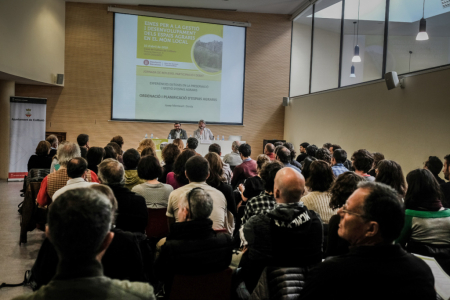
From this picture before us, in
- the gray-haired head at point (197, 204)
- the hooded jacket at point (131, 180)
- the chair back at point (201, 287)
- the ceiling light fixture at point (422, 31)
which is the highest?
the ceiling light fixture at point (422, 31)

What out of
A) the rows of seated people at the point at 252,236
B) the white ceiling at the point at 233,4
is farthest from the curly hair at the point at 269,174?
the white ceiling at the point at 233,4

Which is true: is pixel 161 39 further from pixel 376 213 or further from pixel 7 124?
pixel 376 213

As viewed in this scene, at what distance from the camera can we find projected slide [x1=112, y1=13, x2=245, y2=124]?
34.0ft

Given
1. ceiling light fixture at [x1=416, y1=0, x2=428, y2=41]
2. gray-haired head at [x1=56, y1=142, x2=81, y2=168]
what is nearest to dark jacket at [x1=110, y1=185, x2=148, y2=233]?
gray-haired head at [x1=56, y1=142, x2=81, y2=168]

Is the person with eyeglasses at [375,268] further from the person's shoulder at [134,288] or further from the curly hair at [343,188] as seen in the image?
the curly hair at [343,188]

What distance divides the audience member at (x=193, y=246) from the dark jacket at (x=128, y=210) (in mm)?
644

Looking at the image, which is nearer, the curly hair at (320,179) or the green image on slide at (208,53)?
the curly hair at (320,179)

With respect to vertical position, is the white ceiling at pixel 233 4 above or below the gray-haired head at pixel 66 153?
above

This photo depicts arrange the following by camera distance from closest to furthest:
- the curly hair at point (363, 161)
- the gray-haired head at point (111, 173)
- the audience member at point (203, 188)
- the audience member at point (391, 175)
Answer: the gray-haired head at point (111, 173) → the audience member at point (203, 188) → the audience member at point (391, 175) → the curly hair at point (363, 161)

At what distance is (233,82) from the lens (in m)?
11.3

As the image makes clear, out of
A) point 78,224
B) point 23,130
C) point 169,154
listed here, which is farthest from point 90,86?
point 78,224

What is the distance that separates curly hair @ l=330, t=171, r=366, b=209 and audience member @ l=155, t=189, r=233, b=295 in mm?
891

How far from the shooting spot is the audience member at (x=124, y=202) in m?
2.59

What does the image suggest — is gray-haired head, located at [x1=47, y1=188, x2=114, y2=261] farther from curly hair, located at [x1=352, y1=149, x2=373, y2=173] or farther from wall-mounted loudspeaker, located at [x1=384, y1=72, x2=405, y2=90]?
wall-mounted loudspeaker, located at [x1=384, y1=72, x2=405, y2=90]
